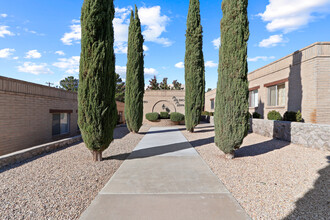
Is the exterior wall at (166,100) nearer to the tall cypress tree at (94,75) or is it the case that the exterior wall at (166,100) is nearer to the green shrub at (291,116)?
the green shrub at (291,116)

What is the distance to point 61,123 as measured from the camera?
11352 millimetres

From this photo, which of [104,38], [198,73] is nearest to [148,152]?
[104,38]

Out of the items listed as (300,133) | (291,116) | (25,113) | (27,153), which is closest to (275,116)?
A: (291,116)

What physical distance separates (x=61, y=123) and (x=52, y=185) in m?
8.43

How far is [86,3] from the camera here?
18.6 feet

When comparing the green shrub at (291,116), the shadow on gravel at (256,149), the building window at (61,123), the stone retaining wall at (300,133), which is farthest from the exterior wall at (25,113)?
the green shrub at (291,116)

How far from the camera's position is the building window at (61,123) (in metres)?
10.7

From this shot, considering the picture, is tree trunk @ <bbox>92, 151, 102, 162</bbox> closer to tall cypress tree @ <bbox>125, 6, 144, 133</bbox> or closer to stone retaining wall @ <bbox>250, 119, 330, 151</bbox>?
tall cypress tree @ <bbox>125, 6, 144, 133</bbox>

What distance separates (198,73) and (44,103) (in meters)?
9.82

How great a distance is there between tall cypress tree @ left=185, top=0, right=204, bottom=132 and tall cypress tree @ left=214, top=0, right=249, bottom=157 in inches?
261

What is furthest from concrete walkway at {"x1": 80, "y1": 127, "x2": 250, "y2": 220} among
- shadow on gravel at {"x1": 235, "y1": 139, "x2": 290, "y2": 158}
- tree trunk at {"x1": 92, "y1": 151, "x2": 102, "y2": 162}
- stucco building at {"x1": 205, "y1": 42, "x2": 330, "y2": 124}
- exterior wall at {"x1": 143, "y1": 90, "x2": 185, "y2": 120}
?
exterior wall at {"x1": 143, "y1": 90, "x2": 185, "y2": 120}

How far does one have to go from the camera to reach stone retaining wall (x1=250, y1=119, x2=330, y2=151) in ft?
21.8

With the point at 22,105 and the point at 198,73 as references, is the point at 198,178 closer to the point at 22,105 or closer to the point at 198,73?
the point at 22,105

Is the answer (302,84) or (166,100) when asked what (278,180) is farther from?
(166,100)
